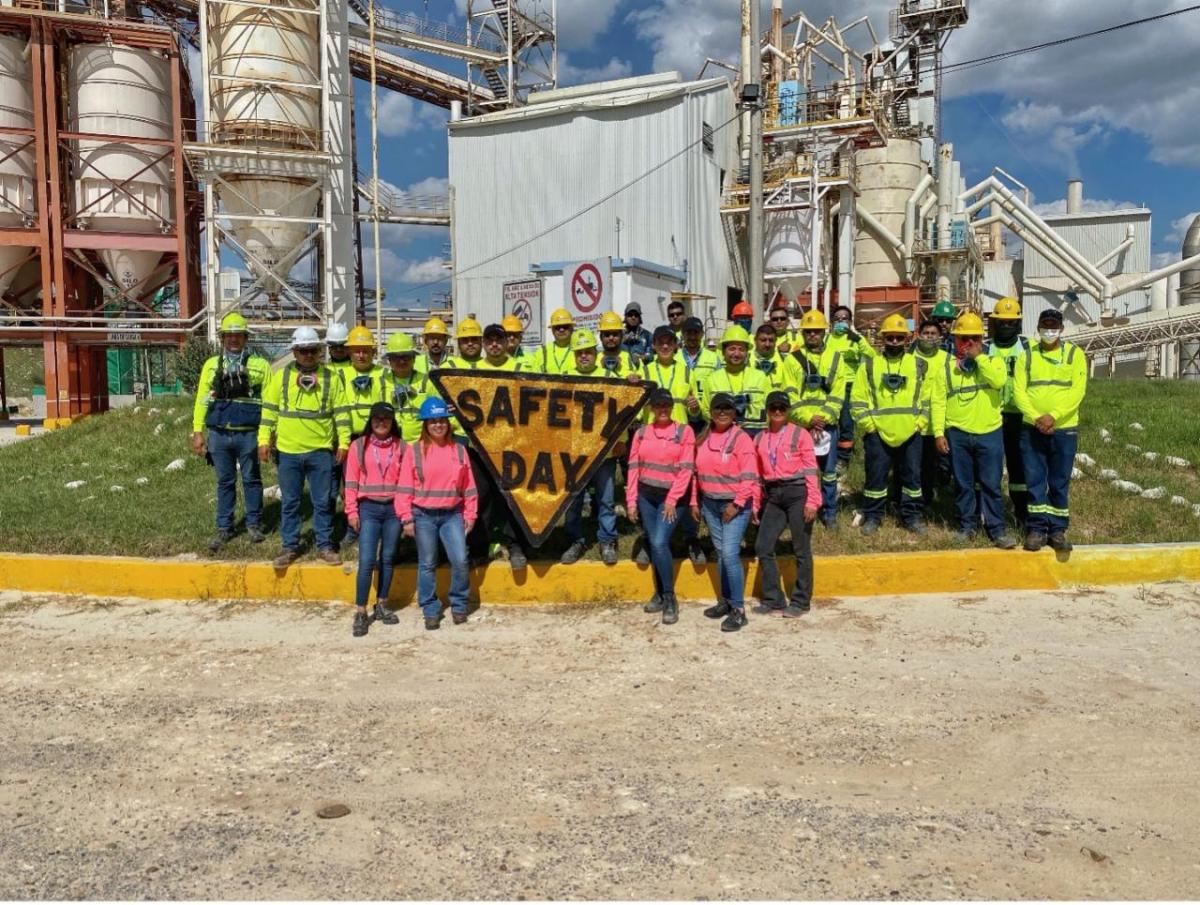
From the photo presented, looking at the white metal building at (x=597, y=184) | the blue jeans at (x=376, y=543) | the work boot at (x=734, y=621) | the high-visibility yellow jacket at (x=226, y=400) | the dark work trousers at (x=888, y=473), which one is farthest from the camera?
the white metal building at (x=597, y=184)

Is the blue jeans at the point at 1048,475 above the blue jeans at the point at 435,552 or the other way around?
above

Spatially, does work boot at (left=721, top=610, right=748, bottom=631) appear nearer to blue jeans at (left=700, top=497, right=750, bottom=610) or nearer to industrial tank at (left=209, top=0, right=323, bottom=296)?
blue jeans at (left=700, top=497, right=750, bottom=610)

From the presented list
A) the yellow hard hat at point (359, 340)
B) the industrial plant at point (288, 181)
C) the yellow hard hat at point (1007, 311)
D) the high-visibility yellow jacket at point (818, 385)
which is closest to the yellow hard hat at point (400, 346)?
the yellow hard hat at point (359, 340)

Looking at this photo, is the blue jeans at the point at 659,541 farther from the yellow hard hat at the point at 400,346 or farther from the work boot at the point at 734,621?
the yellow hard hat at the point at 400,346

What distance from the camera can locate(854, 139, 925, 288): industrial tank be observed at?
31.6 metres

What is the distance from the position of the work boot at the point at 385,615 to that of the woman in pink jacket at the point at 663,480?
1905mm

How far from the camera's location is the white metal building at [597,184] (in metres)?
23.0

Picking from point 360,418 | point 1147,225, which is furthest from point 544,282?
Answer: point 1147,225

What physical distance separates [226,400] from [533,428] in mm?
2819

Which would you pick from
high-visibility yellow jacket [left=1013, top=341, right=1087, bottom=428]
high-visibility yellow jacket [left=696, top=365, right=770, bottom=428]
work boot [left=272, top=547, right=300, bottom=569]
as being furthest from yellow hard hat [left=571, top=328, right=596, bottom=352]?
high-visibility yellow jacket [left=1013, top=341, right=1087, bottom=428]

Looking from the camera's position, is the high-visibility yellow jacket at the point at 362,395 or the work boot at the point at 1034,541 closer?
the work boot at the point at 1034,541

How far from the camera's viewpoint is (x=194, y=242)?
27.9 m

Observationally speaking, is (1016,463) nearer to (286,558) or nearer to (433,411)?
(433,411)

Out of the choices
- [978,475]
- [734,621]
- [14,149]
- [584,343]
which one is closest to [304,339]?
[584,343]
